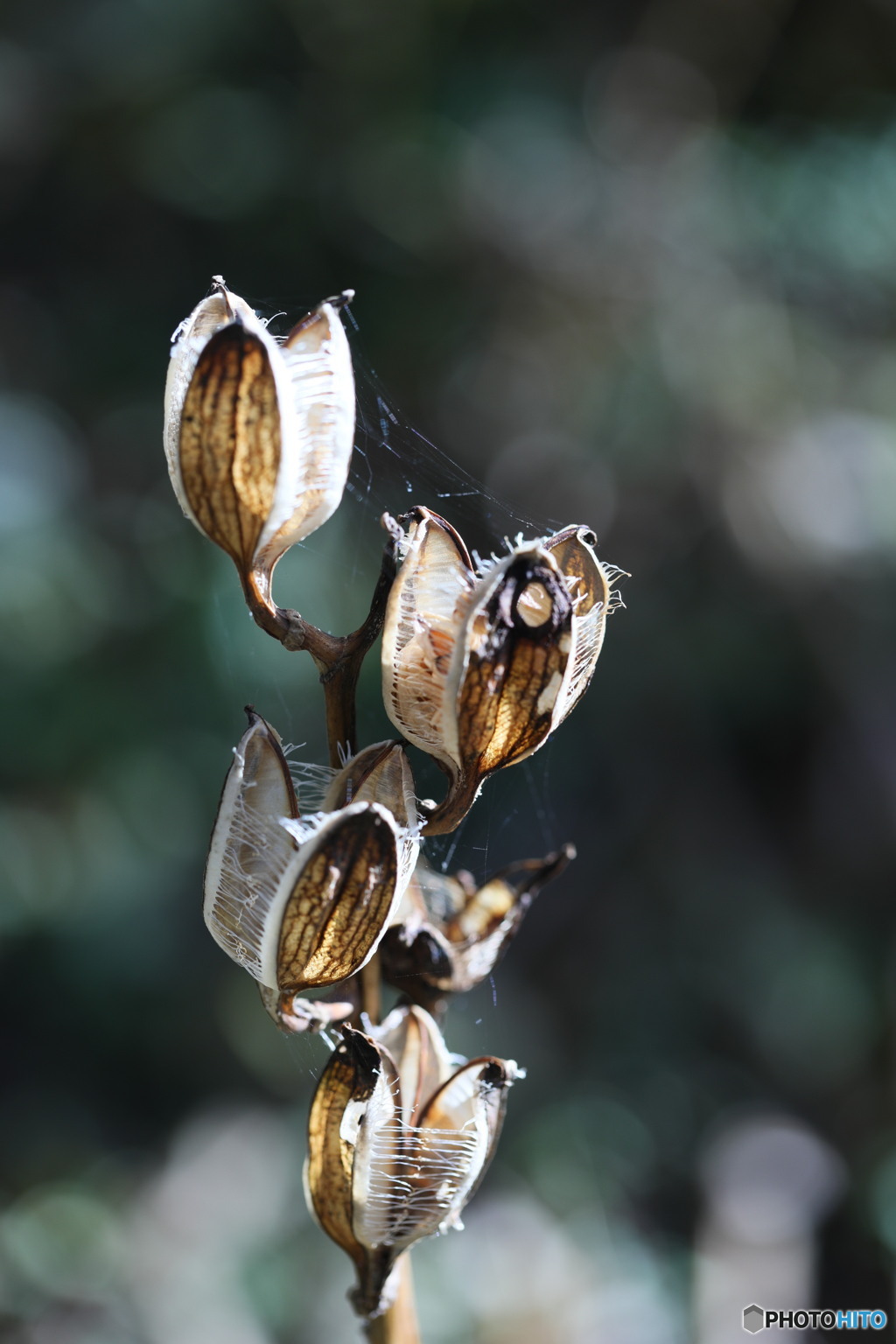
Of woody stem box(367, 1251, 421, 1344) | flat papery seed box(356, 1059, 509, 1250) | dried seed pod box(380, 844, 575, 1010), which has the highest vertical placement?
dried seed pod box(380, 844, 575, 1010)

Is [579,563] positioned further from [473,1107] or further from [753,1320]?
[753,1320]

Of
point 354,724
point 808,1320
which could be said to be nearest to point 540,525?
point 808,1320

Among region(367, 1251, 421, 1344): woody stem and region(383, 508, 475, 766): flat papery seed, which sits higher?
region(383, 508, 475, 766): flat papery seed

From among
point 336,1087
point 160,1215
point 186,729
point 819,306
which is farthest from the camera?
point 819,306

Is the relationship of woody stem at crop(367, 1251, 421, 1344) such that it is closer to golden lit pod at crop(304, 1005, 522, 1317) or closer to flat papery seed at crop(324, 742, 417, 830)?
golden lit pod at crop(304, 1005, 522, 1317)

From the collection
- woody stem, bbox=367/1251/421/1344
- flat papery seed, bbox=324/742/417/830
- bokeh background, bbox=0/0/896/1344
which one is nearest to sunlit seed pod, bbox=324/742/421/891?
flat papery seed, bbox=324/742/417/830

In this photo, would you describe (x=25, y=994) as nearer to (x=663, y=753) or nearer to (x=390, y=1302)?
(x=663, y=753)

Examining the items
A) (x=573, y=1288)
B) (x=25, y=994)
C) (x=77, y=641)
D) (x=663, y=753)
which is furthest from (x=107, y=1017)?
(x=663, y=753)

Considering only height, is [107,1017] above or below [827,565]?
below
